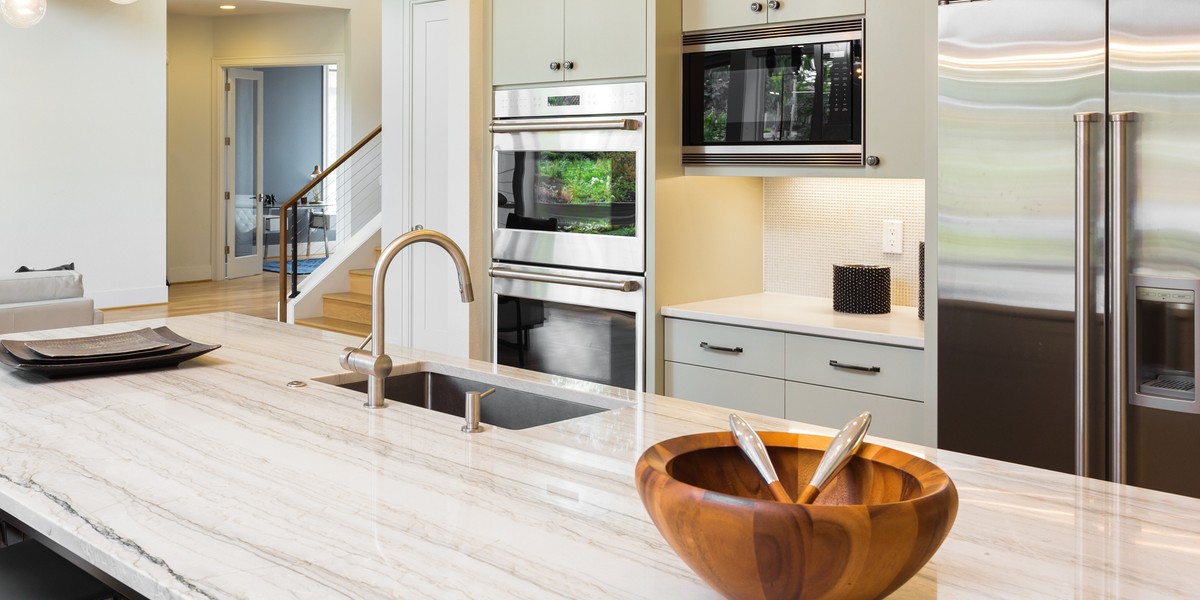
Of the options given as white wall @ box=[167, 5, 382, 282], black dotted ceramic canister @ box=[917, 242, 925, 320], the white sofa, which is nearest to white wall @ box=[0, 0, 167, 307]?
white wall @ box=[167, 5, 382, 282]

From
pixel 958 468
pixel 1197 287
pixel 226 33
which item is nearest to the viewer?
pixel 958 468

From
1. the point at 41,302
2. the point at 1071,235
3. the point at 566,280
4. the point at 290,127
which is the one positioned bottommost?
the point at 41,302

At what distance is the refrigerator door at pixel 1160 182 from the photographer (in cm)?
244

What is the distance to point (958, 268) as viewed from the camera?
2879 millimetres

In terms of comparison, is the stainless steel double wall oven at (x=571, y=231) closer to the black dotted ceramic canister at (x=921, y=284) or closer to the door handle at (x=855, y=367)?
the door handle at (x=855, y=367)

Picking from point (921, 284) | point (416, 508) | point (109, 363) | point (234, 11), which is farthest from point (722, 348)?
point (234, 11)

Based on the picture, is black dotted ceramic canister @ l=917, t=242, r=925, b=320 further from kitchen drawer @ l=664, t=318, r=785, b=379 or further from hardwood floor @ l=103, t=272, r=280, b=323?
→ hardwood floor @ l=103, t=272, r=280, b=323

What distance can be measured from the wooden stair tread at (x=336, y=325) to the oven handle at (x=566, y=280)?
3106 millimetres

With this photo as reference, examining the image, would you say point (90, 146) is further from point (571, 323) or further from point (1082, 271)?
point (1082, 271)

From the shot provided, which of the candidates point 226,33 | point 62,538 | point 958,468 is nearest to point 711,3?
point 958,468

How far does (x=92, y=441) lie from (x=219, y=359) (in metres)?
0.83

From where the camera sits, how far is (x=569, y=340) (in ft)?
13.6

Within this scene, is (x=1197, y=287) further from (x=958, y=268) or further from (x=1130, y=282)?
(x=958, y=268)

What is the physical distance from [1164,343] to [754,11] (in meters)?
1.79
